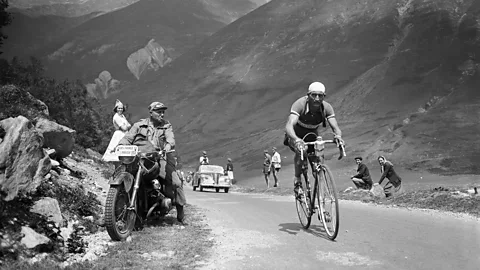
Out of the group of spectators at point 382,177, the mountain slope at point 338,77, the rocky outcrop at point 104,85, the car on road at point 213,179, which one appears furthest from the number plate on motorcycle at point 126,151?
the rocky outcrop at point 104,85

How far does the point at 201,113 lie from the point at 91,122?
104 m

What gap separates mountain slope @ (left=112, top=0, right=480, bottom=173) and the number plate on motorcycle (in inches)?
1480

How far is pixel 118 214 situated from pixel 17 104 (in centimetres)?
854

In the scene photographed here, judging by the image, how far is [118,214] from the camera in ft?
21.8

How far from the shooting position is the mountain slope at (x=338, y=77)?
66312 millimetres

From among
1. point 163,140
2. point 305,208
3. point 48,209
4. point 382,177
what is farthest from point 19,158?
point 382,177

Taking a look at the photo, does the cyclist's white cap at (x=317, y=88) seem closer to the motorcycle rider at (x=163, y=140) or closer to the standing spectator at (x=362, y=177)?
the motorcycle rider at (x=163, y=140)

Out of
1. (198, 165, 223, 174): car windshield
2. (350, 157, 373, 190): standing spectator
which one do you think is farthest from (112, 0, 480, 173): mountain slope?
(350, 157, 373, 190): standing spectator

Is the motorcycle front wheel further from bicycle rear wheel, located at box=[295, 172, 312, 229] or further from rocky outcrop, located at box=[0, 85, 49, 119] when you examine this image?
rocky outcrop, located at box=[0, 85, 49, 119]

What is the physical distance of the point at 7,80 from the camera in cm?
2217

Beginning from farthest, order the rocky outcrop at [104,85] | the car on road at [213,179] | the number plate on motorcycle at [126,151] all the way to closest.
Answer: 1. the rocky outcrop at [104,85]
2. the car on road at [213,179]
3. the number plate on motorcycle at [126,151]

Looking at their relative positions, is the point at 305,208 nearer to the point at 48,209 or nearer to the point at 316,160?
the point at 316,160

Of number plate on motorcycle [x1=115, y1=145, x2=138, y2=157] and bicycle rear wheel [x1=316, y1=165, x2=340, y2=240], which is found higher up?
number plate on motorcycle [x1=115, y1=145, x2=138, y2=157]

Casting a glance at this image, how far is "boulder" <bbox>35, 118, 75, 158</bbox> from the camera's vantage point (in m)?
11.9
